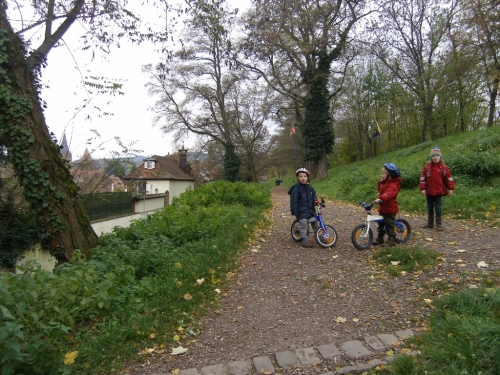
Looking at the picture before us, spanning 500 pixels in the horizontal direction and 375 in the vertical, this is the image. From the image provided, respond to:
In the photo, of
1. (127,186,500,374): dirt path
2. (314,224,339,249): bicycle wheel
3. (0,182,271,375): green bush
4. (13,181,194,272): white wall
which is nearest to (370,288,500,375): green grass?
(127,186,500,374): dirt path

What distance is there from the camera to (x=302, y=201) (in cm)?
665

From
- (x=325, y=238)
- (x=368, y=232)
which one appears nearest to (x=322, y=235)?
(x=325, y=238)

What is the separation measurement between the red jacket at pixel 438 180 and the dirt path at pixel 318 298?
94 centimetres

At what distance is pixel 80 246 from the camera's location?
619 cm

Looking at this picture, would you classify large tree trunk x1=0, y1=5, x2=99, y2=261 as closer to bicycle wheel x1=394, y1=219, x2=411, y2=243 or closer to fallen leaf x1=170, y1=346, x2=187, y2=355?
fallen leaf x1=170, y1=346, x2=187, y2=355

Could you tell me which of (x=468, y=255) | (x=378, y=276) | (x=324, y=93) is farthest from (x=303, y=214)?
(x=324, y=93)

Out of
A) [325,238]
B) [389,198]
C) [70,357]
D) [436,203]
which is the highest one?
[389,198]

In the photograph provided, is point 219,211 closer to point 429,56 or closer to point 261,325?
point 261,325

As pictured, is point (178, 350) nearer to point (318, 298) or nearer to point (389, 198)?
point (318, 298)

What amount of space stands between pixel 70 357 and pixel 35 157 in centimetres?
441

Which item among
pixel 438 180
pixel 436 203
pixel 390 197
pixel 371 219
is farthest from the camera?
pixel 436 203

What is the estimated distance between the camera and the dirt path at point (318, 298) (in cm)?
327

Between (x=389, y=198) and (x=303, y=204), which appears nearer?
(x=389, y=198)

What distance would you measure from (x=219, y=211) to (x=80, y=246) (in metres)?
3.91
